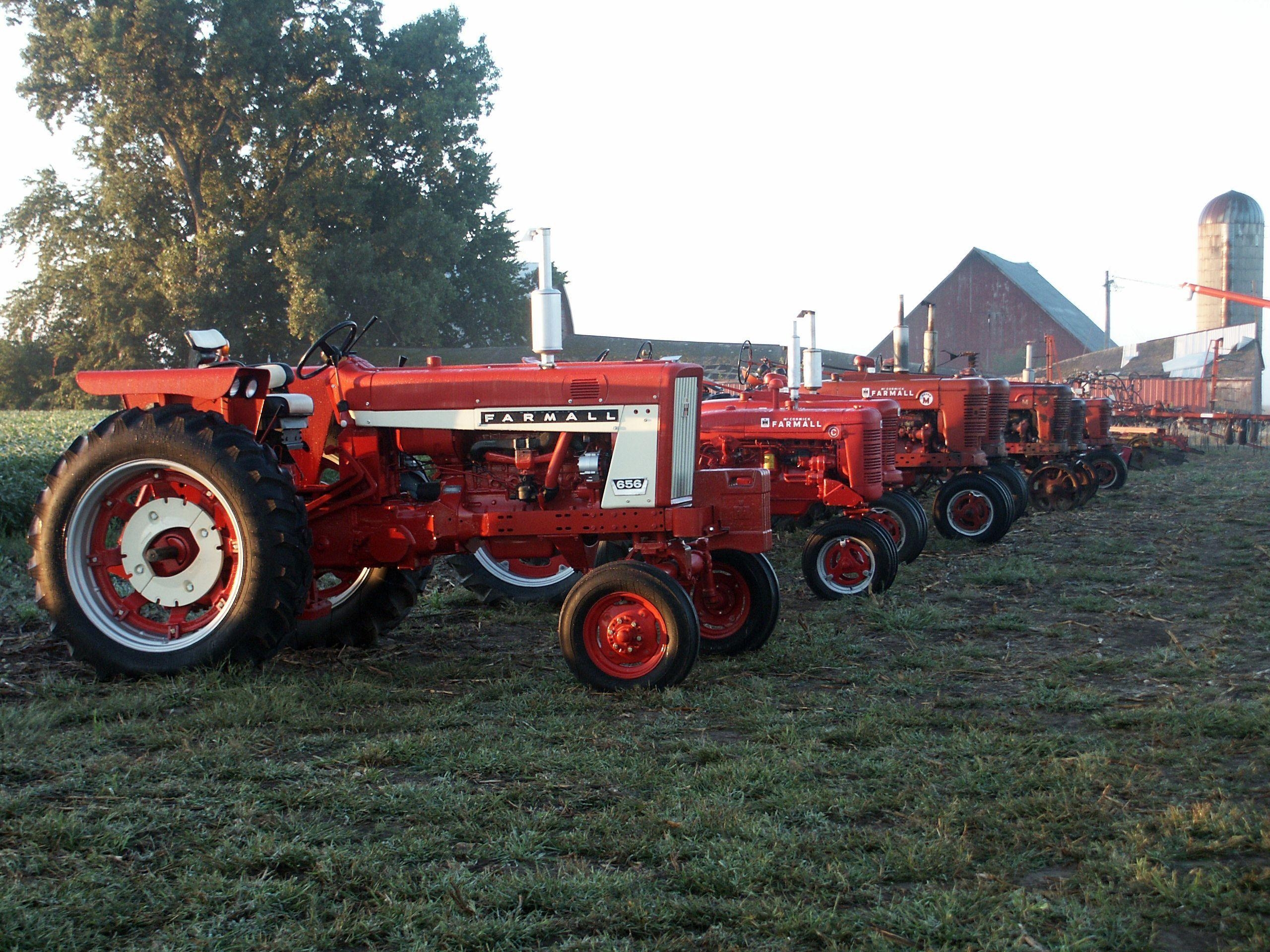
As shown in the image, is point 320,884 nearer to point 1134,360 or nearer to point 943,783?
point 943,783

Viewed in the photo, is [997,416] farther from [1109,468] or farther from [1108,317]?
[1108,317]

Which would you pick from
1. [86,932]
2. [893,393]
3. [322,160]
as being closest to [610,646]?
[86,932]

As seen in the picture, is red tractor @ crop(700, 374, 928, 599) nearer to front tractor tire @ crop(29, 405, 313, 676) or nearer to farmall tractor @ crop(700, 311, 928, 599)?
farmall tractor @ crop(700, 311, 928, 599)

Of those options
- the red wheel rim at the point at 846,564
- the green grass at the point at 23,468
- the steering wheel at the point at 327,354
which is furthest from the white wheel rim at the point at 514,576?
the green grass at the point at 23,468

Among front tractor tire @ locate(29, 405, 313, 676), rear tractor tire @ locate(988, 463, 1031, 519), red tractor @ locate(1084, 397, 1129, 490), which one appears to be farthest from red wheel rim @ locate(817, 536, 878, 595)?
red tractor @ locate(1084, 397, 1129, 490)

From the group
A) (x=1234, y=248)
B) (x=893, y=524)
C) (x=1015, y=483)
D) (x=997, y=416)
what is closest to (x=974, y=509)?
(x=1015, y=483)

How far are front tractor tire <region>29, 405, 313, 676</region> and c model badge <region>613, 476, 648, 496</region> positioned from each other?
134 centimetres

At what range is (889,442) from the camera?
8.68 meters

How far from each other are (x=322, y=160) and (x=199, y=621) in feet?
79.3

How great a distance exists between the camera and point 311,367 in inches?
215

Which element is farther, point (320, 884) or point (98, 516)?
point (98, 516)

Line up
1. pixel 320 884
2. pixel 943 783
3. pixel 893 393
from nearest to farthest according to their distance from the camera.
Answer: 1. pixel 320 884
2. pixel 943 783
3. pixel 893 393

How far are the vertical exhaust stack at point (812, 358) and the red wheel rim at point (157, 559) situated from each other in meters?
4.45

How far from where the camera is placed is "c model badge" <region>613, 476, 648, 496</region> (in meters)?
4.89
